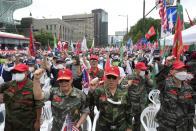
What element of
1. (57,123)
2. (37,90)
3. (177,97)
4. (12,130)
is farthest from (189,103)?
(12,130)

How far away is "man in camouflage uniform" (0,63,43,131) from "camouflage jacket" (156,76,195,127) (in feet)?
6.79

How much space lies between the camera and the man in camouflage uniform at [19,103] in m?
2.37

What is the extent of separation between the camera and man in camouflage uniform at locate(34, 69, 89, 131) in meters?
2.34

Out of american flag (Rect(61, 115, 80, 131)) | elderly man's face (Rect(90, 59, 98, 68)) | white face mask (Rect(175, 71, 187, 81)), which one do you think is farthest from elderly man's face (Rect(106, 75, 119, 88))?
elderly man's face (Rect(90, 59, 98, 68))

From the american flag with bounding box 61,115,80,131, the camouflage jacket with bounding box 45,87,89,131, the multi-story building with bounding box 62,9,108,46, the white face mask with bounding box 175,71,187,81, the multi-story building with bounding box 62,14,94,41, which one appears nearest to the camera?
the american flag with bounding box 61,115,80,131

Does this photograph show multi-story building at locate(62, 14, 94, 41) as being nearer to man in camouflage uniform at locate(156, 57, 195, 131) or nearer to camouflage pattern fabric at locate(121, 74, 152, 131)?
camouflage pattern fabric at locate(121, 74, 152, 131)

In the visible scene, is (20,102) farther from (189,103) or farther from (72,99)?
(189,103)

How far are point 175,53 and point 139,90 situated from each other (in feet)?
3.77

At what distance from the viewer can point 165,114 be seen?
2.64 meters

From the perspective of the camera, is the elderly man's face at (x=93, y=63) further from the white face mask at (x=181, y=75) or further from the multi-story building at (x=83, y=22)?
the multi-story building at (x=83, y=22)

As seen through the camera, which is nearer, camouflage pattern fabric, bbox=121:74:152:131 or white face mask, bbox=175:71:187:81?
white face mask, bbox=175:71:187:81

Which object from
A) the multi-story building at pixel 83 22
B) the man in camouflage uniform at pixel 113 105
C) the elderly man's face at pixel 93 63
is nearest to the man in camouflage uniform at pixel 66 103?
the man in camouflage uniform at pixel 113 105

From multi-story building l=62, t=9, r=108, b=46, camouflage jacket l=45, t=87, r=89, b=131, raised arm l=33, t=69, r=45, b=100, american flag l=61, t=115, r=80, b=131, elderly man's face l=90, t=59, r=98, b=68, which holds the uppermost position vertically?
multi-story building l=62, t=9, r=108, b=46

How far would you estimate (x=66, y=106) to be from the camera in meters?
2.34
